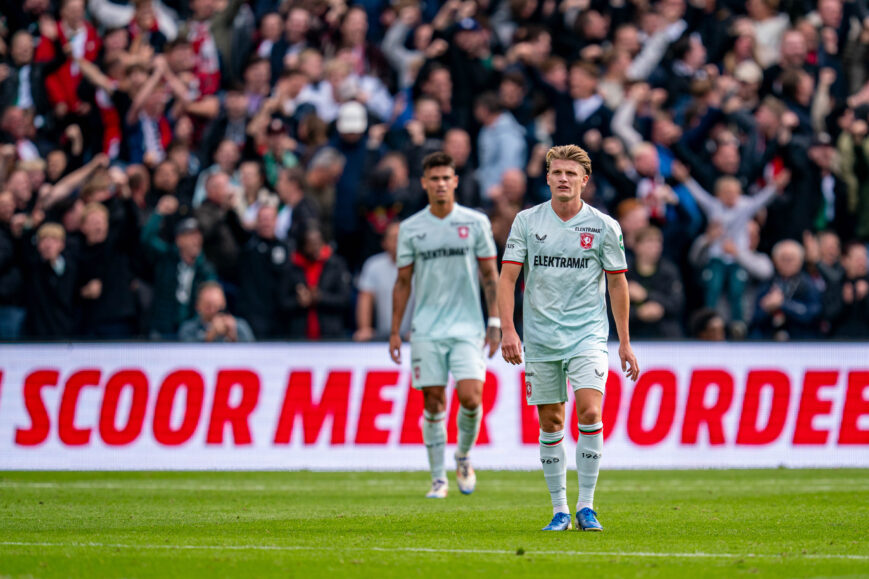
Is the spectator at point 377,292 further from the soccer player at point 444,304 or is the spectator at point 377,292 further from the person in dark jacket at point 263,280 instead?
the soccer player at point 444,304

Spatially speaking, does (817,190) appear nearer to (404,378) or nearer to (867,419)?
(867,419)

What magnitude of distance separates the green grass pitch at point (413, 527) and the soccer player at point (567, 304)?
19.3 inches

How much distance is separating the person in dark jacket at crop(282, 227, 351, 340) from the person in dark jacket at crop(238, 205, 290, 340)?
34 centimetres

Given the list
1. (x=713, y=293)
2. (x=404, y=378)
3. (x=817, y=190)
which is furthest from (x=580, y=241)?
(x=817, y=190)

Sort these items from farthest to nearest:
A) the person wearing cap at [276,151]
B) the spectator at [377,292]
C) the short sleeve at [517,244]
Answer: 1. the person wearing cap at [276,151]
2. the spectator at [377,292]
3. the short sleeve at [517,244]

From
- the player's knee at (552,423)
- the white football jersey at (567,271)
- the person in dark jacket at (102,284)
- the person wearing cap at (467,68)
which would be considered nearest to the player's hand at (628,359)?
the white football jersey at (567,271)

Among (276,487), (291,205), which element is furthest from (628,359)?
(291,205)

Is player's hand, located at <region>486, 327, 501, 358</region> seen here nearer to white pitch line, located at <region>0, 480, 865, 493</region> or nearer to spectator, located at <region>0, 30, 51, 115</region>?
white pitch line, located at <region>0, 480, 865, 493</region>

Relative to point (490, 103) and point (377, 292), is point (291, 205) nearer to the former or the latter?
point (377, 292)

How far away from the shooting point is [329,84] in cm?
1886

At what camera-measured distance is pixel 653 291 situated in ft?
55.4

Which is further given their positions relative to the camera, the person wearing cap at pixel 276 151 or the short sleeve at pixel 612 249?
the person wearing cap at pixel 276 151

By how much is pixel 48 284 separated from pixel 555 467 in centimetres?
950

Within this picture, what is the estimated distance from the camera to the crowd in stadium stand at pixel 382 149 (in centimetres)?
1680
